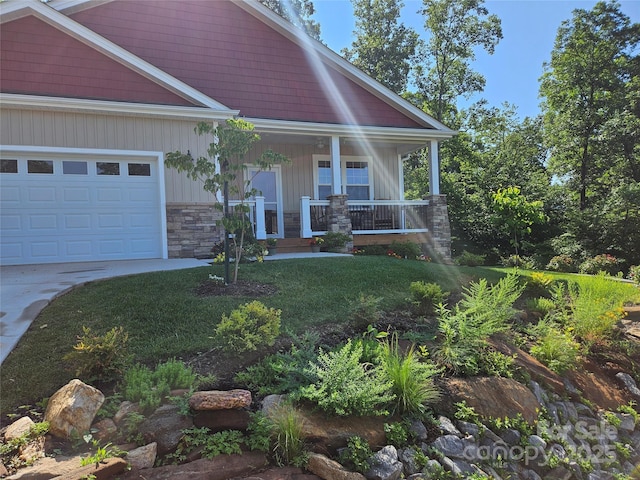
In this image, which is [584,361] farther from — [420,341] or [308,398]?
[308,398]

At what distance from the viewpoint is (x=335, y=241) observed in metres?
10.7

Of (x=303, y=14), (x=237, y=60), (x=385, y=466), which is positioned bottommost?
(x=385, y=466)

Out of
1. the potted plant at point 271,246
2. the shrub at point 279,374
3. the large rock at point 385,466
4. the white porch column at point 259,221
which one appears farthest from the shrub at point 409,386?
the white porch column at point 259,221

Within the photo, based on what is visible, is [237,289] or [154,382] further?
[237,289]

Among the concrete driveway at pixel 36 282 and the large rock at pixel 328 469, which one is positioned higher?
the concrete driveway at pixel 36 282

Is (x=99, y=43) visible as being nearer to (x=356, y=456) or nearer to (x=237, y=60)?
(x=237, y=60)

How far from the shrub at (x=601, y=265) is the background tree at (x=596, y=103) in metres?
3.38

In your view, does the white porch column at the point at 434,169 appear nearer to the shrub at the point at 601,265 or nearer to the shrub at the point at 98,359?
the shrub at the point at 601,265

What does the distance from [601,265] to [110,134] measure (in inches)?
538

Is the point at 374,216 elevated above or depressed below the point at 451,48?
below

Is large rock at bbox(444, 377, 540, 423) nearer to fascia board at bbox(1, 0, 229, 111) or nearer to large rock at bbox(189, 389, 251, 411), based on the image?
large rock at bbox(189, 389, 251, 411)

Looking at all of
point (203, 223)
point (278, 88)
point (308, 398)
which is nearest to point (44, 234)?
point (203, 223)

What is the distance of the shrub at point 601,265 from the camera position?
11711 mm

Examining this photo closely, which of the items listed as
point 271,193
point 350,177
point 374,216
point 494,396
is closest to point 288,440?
point 494,396
